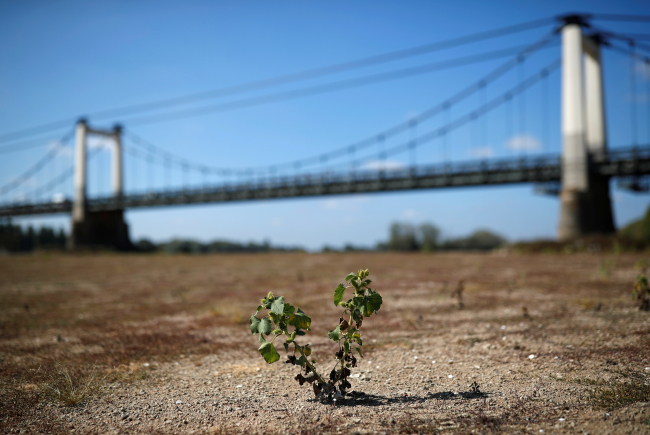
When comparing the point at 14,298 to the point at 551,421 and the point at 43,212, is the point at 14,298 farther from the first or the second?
the point at 43,212

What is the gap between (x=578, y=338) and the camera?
16.7 feet

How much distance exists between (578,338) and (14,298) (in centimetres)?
1163

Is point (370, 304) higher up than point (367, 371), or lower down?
higher up

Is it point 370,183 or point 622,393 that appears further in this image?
point 370,183

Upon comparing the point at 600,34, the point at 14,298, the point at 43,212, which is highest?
the point at 600,34

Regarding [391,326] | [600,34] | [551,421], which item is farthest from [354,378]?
[600,34]

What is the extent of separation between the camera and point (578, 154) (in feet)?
95.4

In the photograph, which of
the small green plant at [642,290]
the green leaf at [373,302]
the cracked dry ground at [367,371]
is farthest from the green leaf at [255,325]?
the small green plant at [642,290]

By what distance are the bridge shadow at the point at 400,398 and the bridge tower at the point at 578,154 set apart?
91.3 feet

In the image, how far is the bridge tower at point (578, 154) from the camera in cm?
2807

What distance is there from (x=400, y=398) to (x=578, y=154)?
3051 cm

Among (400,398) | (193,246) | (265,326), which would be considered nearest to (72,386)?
(265,326)

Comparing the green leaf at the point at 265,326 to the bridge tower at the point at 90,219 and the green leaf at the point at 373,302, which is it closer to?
the green leaf at the point at 373,302

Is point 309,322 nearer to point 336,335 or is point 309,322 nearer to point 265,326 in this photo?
point 336,335
